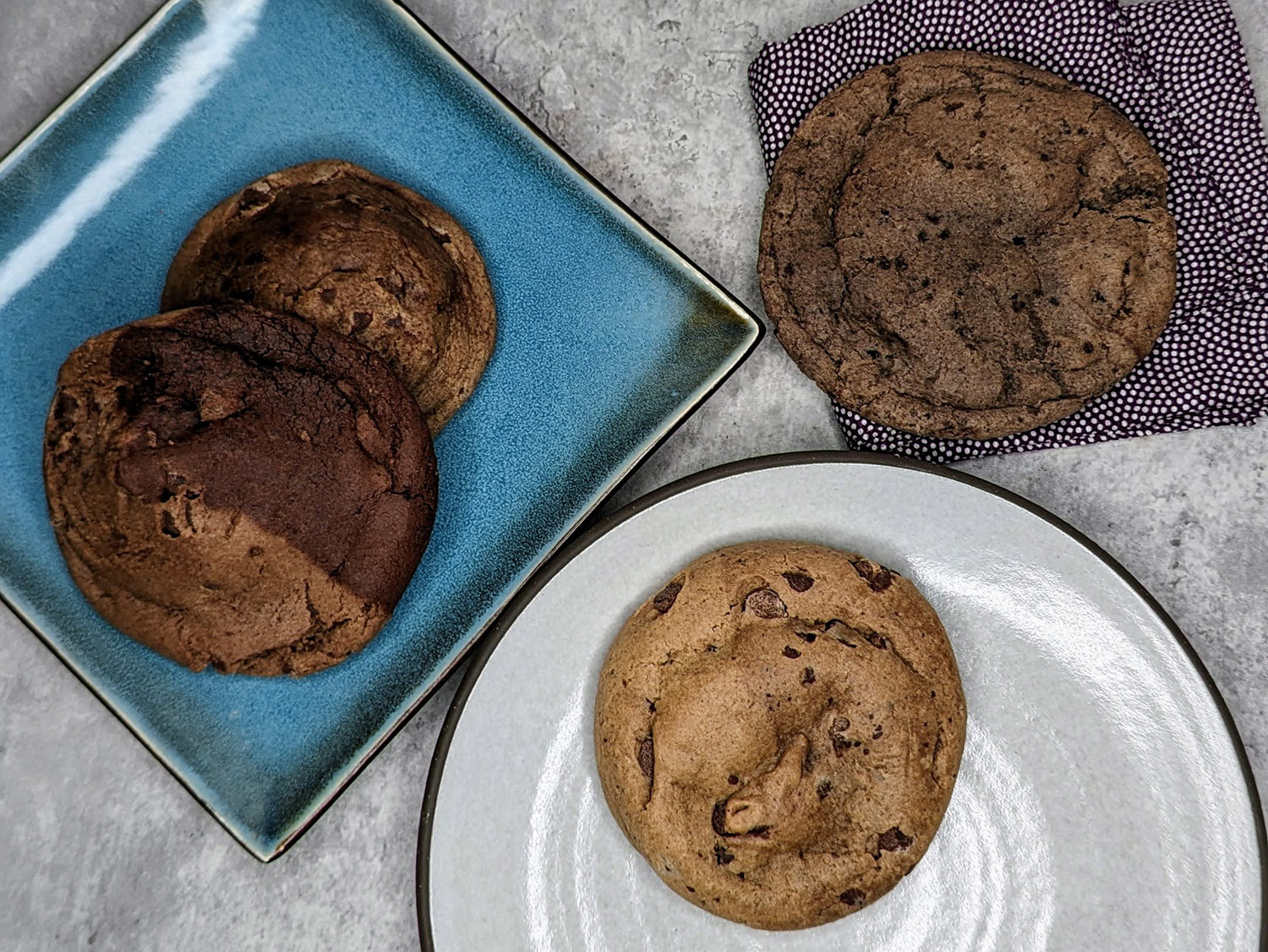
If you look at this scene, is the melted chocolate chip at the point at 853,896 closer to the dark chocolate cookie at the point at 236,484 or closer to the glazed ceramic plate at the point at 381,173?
the glazed ceramic plate at the point at 381,173

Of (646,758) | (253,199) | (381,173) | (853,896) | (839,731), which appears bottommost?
(853,896)

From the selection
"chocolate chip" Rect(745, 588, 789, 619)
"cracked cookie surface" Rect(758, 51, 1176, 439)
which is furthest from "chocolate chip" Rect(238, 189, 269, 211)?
"chocolate chip" Rect(745, 588, 789, 619)

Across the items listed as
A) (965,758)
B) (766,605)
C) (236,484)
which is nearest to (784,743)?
(766,605)

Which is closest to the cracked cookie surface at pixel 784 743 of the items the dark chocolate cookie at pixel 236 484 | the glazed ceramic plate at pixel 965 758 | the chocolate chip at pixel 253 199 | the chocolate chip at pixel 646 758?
the chocolate chip at pixel 646 758

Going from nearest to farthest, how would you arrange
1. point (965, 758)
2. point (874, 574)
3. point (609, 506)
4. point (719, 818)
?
point (719, 818) < point (874, 574) < point (965, 758) < point (609, 506)

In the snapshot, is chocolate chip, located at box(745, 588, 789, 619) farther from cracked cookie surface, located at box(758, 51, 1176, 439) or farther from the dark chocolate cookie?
the dark chocolate cookie

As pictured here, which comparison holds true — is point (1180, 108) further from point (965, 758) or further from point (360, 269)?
point (360, 269)
